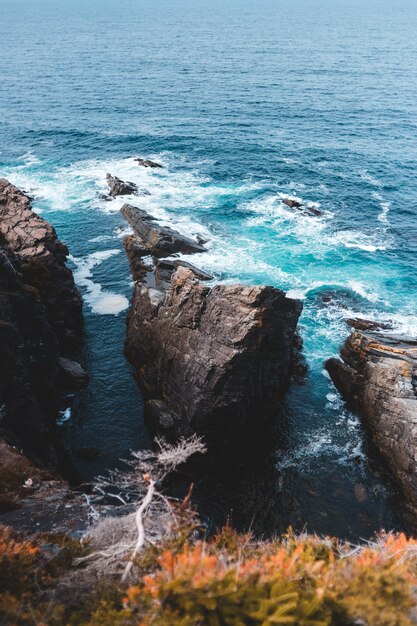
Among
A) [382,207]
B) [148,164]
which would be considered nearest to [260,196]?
[382,207]

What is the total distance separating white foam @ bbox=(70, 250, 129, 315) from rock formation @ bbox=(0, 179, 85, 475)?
163 inches

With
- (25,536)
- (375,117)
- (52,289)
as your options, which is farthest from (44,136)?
(25,536)

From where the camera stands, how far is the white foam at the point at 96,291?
5053 centimetres

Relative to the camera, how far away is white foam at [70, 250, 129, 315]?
50.5m

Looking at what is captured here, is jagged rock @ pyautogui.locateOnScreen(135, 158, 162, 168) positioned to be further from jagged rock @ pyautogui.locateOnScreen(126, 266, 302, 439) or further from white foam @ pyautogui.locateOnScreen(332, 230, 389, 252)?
jagged rock @ pyautogui.locateOnScreen(126, 266, 302, 439)

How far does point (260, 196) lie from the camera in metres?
72.4

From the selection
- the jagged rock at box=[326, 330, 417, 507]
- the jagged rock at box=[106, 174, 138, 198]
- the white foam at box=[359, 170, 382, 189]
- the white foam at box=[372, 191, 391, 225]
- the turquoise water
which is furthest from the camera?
the white foam at box=[359, 170, 382, 189]

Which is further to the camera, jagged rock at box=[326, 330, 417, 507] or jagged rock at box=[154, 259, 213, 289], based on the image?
jagged rock at box=[154, 259, 213, 289]

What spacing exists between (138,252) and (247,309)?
1026 inches

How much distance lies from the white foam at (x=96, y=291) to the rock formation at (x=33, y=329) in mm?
4139

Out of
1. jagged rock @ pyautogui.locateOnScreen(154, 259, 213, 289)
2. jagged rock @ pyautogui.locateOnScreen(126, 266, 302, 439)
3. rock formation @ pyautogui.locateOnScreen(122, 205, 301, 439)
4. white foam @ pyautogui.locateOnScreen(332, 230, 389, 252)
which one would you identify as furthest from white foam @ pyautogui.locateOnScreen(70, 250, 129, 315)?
white foam @ pyautogui.locateOnScreen(332, 230, 389, 252)

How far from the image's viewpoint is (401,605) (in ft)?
39.4

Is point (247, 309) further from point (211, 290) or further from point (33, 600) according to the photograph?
point (33, 600)

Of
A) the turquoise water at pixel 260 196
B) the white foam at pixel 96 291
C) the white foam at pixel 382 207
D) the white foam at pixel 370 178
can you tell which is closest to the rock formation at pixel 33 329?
the turquoise water at pixel 260 196
